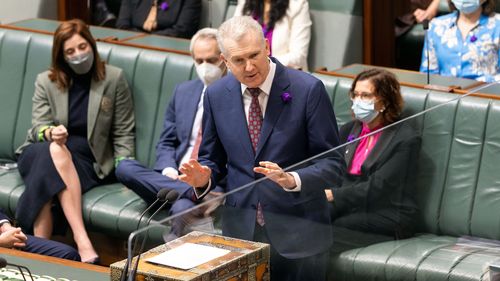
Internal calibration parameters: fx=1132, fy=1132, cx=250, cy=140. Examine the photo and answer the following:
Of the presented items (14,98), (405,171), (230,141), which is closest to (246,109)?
(230,141)

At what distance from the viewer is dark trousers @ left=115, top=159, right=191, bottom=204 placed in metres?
3.95

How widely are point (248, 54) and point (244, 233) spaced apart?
26.1 inches

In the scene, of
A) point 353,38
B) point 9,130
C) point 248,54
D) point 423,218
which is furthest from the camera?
point 353,38

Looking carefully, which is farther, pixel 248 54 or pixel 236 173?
pixel 236 173

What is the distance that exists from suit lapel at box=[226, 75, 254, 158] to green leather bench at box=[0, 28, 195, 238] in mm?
1093

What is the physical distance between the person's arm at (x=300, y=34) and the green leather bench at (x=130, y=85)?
0.68 meters

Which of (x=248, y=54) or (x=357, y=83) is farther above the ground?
(x=248, y=54)

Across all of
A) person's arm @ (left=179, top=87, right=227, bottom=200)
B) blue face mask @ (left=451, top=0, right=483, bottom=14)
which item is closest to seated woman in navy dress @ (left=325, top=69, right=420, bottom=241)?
person's arm @ (left=179, top=87, right=227, bottom=200)

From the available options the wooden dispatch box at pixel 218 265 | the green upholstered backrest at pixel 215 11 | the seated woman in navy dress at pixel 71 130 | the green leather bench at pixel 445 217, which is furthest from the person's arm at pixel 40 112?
the wooden dispatch box at pixel 218 265

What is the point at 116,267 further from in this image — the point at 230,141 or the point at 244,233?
the point at 230,141

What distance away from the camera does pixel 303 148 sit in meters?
2.96

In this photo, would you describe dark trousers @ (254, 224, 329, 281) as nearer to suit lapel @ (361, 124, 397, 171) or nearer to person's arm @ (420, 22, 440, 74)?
suit lapel @ (361, 124, 397, 171)

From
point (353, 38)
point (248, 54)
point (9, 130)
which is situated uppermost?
point (248, 54)

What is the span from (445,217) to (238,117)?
0.69 metres
